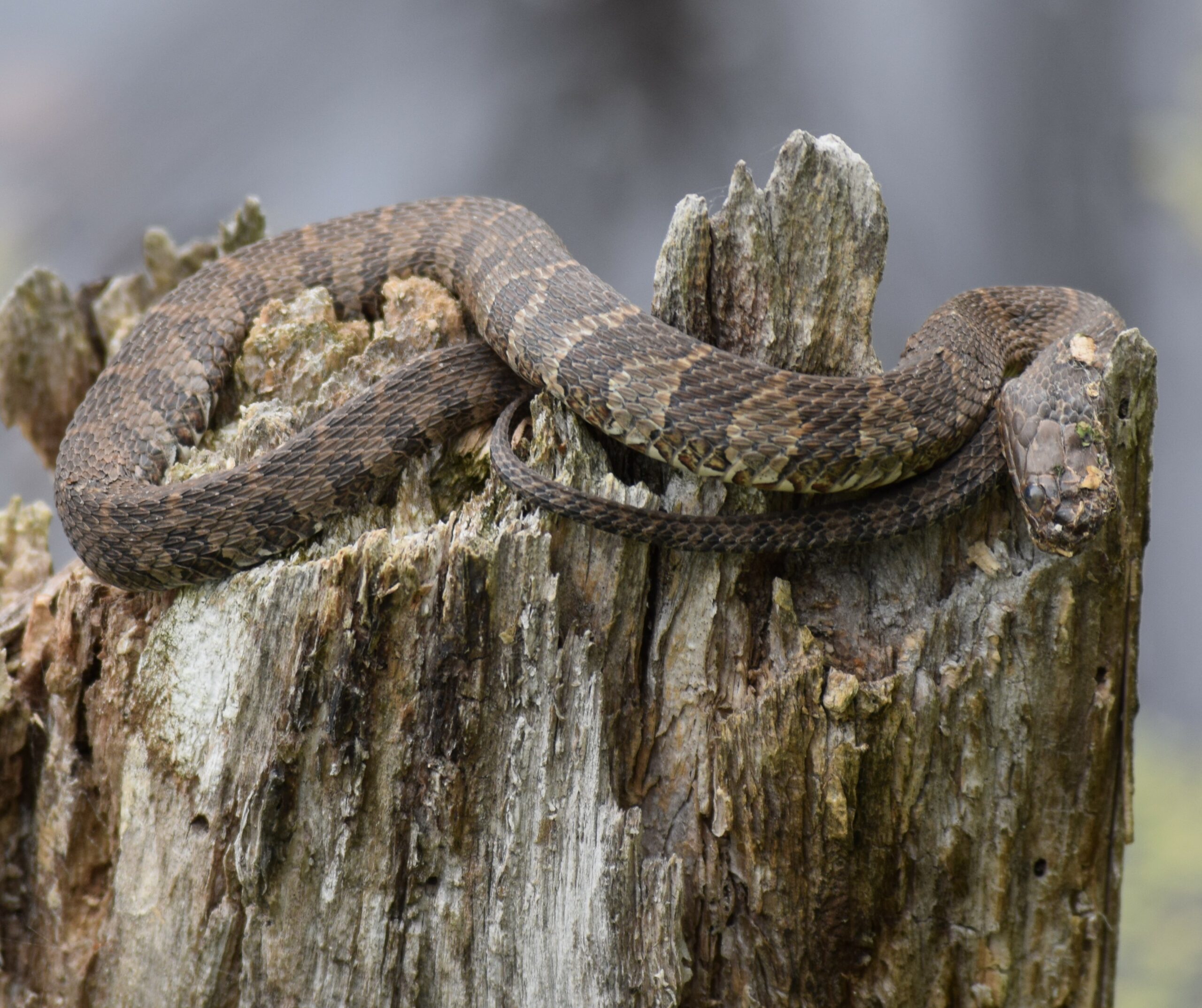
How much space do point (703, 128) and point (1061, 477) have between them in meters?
4.26

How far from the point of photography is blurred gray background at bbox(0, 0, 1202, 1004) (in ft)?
20.8

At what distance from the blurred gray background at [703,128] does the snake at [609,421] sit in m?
1.93

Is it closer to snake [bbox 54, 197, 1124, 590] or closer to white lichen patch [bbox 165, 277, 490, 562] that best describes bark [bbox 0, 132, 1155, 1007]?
white lichen patch [bbox 165, 277, 490, 562]

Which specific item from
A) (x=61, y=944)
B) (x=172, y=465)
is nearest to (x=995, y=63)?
(x=172, y=465)

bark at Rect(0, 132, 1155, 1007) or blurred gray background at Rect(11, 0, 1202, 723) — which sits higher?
blurred gray background at Rect(11, 0, 1202, 723)

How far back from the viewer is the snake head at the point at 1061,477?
128 inches

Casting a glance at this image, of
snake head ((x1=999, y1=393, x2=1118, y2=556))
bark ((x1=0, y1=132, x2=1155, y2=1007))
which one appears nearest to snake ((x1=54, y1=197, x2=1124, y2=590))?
snake head ((x1=999, y1=393, x2=1118, y2=556))

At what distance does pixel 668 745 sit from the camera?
12.1 ft

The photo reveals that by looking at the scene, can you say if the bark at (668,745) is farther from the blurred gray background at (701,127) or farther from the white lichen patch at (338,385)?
the blurred gray background at (701,127)

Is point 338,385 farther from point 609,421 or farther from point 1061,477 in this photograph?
point 1061,477

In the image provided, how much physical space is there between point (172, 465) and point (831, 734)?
367cm

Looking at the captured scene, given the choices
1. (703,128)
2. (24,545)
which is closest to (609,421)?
(703,128)

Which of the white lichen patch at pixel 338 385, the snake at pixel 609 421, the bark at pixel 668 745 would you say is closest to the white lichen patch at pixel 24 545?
the snake at pixel 609 421

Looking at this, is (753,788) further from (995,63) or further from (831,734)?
(995,63)
